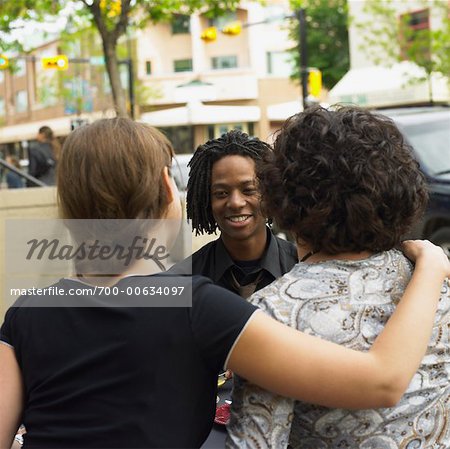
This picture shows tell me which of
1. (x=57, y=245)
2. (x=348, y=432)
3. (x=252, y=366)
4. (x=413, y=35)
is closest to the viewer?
(x=252, y=366)

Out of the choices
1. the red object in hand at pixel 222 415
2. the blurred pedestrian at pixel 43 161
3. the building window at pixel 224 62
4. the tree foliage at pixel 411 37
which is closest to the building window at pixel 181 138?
the tree foliage at pixel 411 37

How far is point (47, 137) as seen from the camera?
40.5 feet

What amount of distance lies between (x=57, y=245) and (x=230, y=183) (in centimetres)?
151

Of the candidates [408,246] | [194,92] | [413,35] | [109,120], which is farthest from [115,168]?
[413,35]

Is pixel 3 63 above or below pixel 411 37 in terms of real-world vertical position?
below

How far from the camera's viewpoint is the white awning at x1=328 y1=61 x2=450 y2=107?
1081 inches

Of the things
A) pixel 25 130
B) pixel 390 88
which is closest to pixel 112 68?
pixel 390 88

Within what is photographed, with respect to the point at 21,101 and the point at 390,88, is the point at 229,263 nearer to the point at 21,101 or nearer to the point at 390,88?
the point at 390,88

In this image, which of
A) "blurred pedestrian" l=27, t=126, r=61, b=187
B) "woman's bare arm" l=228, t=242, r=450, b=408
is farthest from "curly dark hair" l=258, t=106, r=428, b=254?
"blurred pedestrian" l=27, t=126, r=61, b=187

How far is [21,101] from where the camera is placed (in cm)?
4694

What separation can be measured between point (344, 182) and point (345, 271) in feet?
0.63

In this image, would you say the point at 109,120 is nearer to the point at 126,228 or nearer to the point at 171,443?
the point at 126,228

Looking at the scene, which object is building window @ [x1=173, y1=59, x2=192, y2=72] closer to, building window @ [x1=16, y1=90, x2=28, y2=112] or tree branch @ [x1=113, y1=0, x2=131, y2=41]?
building window @ [x1=16, y1=90, x2=28, y2=112]

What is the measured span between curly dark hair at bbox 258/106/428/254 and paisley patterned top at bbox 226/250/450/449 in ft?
0.24
